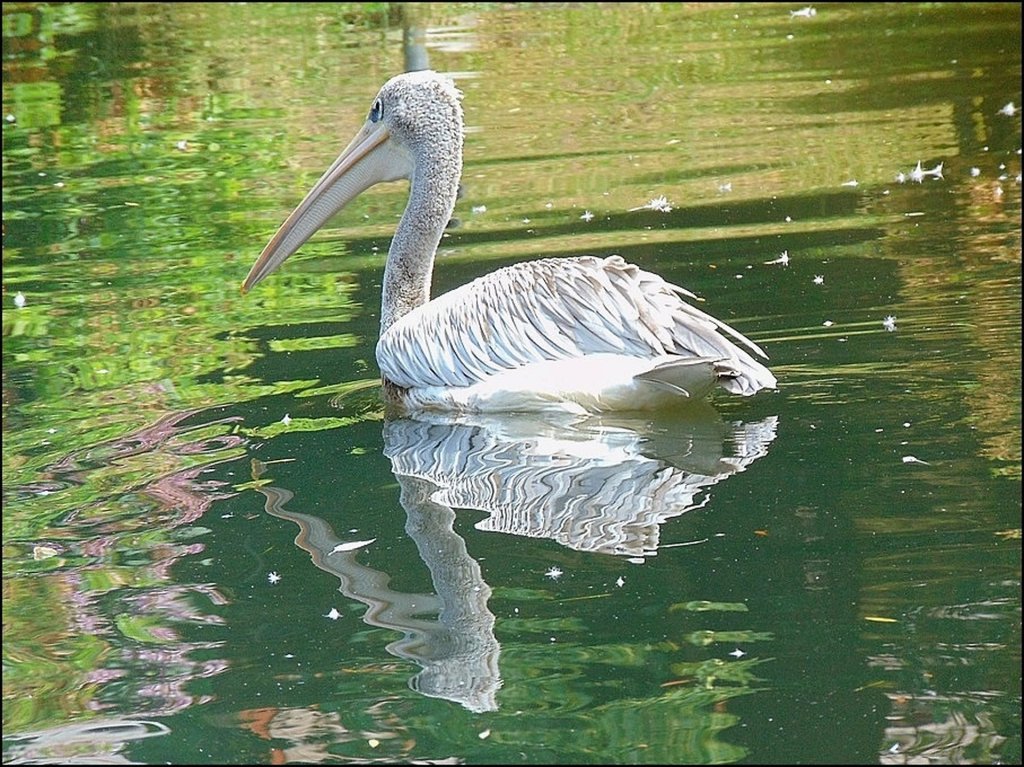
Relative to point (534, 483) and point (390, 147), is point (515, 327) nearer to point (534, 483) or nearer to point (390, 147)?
point (534, 483)

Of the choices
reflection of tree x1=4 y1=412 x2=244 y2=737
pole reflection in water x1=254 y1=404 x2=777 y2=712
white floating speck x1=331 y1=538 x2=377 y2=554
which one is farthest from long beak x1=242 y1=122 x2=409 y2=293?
white floating speck x1=331 y1=538 x2=377 y2=554

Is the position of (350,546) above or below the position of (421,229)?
below

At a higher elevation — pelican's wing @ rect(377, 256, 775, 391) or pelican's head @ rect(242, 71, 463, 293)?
pelican's head @ rect(242, 71, 463, 293)

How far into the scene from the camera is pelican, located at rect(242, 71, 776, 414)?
15.3 feet

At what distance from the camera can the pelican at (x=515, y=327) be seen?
4648 millimetres

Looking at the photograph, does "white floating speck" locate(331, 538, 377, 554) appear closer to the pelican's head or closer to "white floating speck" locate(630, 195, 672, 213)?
the pelican's head

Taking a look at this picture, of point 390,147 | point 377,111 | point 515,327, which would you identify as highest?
point 377,111

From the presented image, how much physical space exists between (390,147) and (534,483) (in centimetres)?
171

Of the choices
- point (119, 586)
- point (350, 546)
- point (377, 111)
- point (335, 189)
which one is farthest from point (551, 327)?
point (119, 586)

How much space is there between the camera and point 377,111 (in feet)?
18.3

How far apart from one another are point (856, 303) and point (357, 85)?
6.27 m

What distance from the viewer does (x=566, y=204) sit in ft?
25.0

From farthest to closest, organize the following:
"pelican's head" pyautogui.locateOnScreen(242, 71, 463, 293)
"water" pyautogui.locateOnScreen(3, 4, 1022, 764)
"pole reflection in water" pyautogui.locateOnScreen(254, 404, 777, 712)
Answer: "pelican's head" pyautogui.locateOnScreen(242, 71, 463, 293) < "pole reflection in water" pyautogui.locateOnScreen(254, 404, 777, 712) < "water" pyautogui.locateOnScreen(3, 4, 1022, 764)

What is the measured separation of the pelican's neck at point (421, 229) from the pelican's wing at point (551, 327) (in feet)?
0.81
